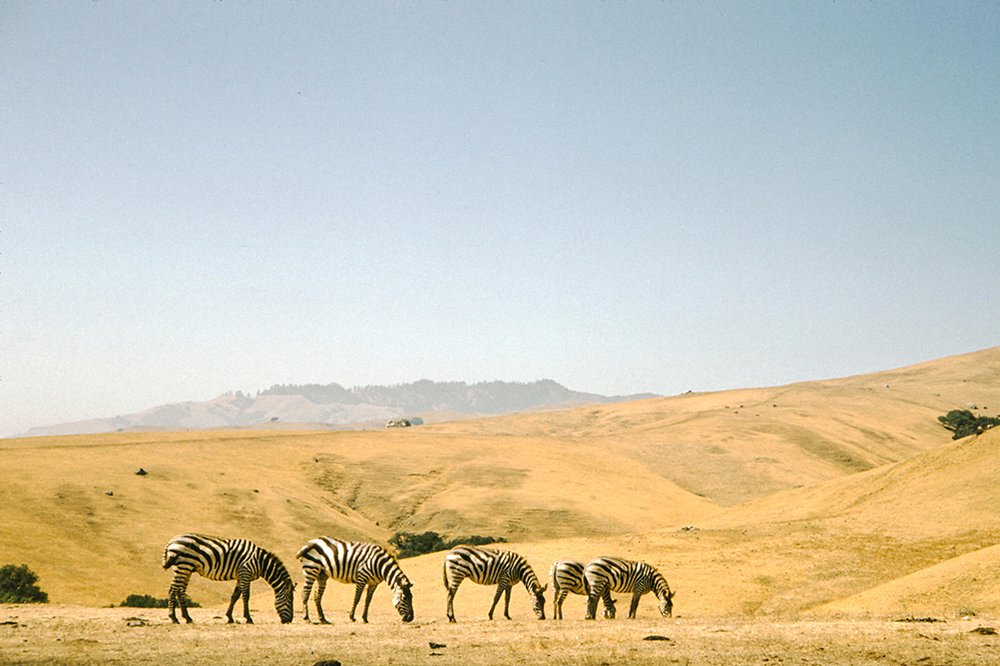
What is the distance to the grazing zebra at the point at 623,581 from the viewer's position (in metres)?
23.9

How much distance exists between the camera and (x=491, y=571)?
78.8ft

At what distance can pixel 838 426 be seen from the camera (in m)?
110

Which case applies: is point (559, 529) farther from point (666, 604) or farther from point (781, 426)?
point (781, 426)

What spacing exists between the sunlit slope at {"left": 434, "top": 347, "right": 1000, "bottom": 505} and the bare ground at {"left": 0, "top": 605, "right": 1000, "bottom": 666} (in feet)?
188

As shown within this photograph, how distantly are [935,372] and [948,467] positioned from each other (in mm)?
137951

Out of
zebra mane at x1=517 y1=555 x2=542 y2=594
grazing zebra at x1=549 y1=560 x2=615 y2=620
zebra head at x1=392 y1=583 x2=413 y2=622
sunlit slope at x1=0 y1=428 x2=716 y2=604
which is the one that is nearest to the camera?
zebra head at x1=392 y1=583 x2=413 y2=622

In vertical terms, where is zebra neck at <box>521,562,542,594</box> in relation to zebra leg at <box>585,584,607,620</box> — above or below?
above

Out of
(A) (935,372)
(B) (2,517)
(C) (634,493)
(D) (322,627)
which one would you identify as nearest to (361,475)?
(C) (634,493)

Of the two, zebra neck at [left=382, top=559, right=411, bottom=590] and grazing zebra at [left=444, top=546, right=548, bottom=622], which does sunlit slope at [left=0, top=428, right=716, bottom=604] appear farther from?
grazing zebra at [left=444, top=546, right=548, bottom=622]

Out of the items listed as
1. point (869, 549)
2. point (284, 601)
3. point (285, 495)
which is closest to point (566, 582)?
point (284, 601)

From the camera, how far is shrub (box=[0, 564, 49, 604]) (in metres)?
31.7

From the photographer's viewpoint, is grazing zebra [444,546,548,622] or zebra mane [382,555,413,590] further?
grazing zebra [444,546,548,622]

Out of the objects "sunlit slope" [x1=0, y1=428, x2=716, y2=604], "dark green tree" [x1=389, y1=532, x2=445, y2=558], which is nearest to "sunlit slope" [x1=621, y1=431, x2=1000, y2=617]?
"dark green tree" [x1=389, y1=532, x2=445, y2=558]

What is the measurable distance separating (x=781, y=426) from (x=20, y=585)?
91.2 metres
